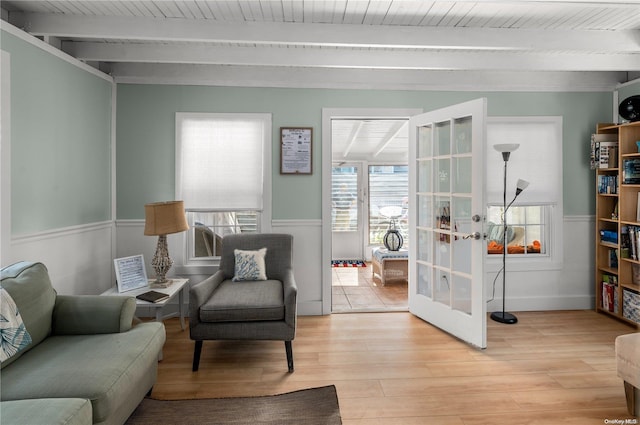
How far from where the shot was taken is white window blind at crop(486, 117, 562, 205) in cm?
403

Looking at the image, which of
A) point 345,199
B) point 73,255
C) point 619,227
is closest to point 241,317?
point 73,255

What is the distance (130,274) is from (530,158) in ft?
13.5

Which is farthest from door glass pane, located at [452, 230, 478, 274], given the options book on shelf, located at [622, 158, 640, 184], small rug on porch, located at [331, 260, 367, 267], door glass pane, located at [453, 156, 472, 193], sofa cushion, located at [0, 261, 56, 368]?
small rug on porch, located at [331, 260, 367, 267]

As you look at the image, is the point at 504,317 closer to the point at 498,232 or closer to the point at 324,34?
the point at 498,232

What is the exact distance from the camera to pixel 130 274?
10.8ft

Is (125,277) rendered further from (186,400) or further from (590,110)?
(590,110)

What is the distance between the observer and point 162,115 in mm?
3842

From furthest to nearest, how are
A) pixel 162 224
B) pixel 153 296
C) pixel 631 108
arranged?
pixel 631 108 → pixel 162 224 → pixel 153 296

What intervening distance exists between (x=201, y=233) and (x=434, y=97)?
2857 mm

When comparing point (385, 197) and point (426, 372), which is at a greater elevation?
point (385, 197)

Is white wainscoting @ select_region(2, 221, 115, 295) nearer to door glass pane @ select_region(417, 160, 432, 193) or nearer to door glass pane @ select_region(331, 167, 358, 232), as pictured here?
door glass pane @ select_region(417, 160, 432, 193)

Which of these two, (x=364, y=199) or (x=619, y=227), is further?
(x=364, y=199)

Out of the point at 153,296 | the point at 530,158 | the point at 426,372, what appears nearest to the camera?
the point at 426,372

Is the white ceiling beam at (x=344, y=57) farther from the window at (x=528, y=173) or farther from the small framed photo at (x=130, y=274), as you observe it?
the small framed photo at (x=130, y=274)
